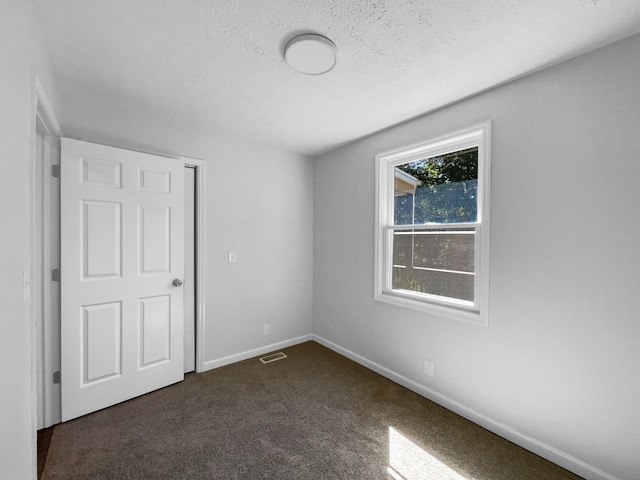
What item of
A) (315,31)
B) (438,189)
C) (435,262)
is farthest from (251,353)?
(315,31)

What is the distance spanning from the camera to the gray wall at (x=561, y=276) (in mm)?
1487

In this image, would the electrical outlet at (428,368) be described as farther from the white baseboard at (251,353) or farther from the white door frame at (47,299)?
the white door frame at (47,299)

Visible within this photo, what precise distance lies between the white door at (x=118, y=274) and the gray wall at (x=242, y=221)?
0.29m

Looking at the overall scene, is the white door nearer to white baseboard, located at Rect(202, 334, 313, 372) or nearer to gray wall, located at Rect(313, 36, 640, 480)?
white baseboard, located at Rect(202, 334, 313, 372)

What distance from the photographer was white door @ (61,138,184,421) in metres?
2.04

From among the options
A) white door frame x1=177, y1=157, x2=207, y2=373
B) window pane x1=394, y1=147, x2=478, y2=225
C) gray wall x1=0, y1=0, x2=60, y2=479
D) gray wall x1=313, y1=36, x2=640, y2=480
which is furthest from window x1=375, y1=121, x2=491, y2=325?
gray wall x1=0, y1=0, x2=60, y2=479

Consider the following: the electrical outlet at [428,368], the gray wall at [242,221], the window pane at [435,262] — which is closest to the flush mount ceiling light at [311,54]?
the gray wall at [242,221]

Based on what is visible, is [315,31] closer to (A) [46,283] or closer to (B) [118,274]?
(B) [118,274]

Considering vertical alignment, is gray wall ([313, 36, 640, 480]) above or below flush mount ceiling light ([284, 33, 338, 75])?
below

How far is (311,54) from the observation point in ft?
5.33

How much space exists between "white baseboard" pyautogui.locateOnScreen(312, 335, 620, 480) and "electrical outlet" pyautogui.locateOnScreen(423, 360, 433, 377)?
124mm

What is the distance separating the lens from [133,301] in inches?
90.7

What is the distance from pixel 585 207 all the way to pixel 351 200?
75.5 inches

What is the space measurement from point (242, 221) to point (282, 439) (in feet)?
6.60
